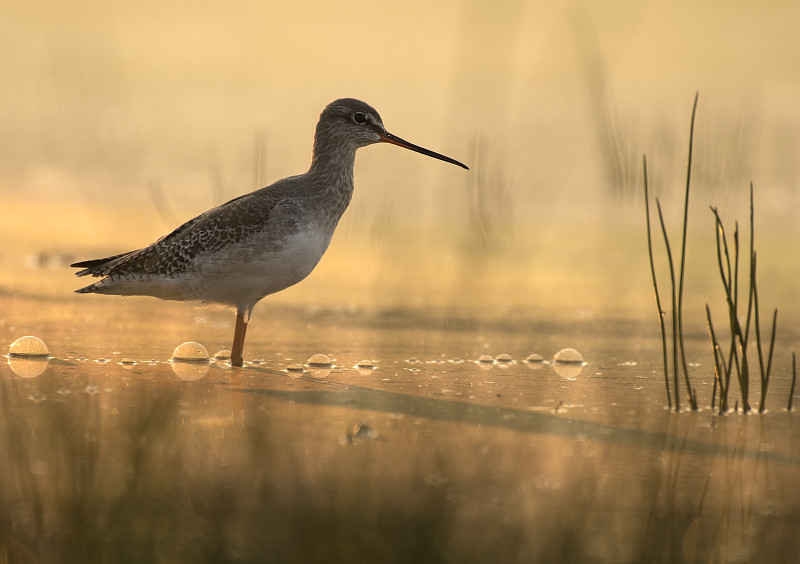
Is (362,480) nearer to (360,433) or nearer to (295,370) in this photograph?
(360,433)

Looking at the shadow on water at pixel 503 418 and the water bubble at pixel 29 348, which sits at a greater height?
the water bubble at pixel 29 348

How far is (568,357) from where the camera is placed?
727 centimetres

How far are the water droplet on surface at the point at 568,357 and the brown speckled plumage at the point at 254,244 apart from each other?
1907 mm

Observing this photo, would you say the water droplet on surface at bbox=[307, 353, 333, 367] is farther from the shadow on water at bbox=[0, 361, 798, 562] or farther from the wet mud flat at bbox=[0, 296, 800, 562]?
the shadow on water at bbox=[0, 361, 798, 562]

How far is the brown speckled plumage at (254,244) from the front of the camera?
6.98 metres

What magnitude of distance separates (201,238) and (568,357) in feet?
9.36

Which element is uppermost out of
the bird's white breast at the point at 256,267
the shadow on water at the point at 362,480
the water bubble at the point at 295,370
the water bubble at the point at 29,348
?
the bird's white breast at the point at 256,267

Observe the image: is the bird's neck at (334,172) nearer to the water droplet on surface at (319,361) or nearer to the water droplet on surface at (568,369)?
the water droplet on surface at (319,361)

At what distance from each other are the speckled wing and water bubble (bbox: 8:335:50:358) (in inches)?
39.1

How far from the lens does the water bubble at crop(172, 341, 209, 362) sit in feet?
22.9

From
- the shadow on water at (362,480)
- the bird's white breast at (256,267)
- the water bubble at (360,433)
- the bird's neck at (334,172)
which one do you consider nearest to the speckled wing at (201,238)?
the bird's white breast at (256,267)

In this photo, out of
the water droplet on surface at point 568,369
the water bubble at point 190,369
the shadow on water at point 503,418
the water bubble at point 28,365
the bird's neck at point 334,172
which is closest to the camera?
the shadow on water at point 503,418

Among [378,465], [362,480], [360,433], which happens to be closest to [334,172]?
[360,433]

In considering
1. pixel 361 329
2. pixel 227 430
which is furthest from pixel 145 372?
pixel 361 329
